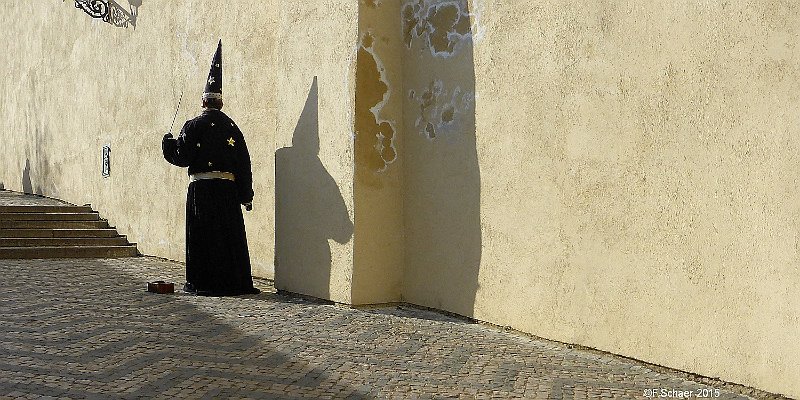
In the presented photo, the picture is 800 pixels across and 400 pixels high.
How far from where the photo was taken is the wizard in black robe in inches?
267

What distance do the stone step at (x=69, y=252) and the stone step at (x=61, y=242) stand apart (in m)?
0.21

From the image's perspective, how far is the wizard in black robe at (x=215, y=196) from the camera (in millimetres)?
6777

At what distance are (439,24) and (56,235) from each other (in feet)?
23.1

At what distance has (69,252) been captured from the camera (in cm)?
1017

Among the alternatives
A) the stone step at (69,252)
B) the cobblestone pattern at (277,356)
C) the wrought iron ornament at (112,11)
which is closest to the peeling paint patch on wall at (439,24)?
the cobblestone pattern at (277,356)

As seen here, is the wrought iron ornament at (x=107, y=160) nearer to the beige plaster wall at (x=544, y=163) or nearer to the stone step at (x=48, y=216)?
the stone step at (x=48, y=216)

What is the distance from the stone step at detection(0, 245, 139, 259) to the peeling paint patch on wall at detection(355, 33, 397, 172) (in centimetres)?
562

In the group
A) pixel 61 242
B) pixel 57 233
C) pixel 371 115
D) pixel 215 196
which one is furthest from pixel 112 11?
pixel 371 115

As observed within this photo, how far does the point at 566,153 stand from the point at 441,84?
1395mm

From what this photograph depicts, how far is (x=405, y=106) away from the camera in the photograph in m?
6.13

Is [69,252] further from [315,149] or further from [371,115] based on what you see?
[371,115]

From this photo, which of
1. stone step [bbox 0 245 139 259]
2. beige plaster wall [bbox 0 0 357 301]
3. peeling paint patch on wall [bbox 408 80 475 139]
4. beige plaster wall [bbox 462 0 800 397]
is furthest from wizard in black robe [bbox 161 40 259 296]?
stone step [bbox 0 245 139 259]

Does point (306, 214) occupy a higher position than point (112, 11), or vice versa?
point (112, 11)

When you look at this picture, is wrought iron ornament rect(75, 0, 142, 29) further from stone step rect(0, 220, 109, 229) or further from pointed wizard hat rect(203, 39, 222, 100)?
pointed wizard hat rect(203, 39, 222, 100)
